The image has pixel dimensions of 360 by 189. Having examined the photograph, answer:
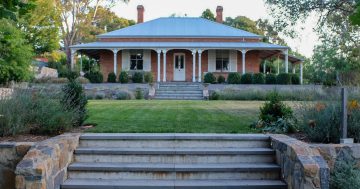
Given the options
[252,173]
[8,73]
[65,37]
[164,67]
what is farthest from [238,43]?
[252,173]

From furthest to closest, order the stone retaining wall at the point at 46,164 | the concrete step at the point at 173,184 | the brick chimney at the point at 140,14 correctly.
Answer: the brick chimney at the point at 140,14
the concrete step at the point at 173,184
the stone retaining wall at the point at 46,164

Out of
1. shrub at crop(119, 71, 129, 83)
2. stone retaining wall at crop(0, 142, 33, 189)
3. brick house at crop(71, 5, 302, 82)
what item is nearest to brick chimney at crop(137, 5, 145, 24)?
brick house at crop(71, 5, 302, 82)

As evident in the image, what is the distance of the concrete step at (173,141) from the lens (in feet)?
22.2

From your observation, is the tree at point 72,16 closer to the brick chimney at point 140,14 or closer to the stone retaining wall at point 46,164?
the brick chimney at point 140,14

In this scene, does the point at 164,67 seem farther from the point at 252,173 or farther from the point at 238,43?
the point at 252,173

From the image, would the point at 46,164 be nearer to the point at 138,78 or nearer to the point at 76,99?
the point at 76,99

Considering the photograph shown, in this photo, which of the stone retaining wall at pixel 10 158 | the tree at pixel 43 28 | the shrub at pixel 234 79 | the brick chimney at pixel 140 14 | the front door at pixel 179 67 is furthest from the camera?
the brick chimney at pixel 140 14

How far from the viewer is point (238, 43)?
103 feet

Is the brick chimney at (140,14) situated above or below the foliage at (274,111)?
above

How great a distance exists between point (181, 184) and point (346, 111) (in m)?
2.78

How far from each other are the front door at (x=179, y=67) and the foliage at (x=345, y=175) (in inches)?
1030

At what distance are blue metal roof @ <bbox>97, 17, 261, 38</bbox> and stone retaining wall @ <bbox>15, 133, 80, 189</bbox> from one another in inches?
1048

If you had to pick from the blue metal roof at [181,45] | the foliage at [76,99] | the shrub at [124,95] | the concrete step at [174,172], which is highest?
the blue metal roof at [181,45]

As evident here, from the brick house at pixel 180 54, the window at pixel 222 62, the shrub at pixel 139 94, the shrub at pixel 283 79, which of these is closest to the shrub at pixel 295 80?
the shrub at pixel 283 79
